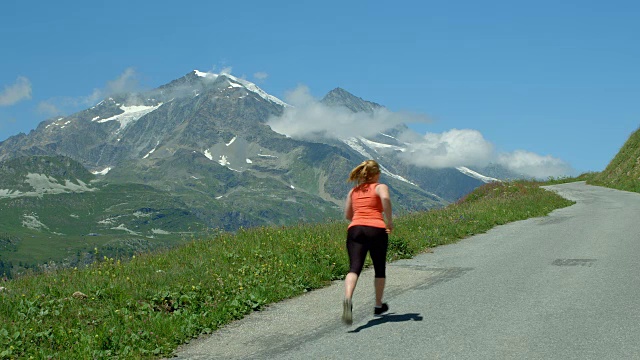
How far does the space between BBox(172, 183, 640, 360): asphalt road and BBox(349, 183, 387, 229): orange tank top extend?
1.35 metres

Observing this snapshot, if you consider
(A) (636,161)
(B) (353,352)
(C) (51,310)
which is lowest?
(B) (353,352)

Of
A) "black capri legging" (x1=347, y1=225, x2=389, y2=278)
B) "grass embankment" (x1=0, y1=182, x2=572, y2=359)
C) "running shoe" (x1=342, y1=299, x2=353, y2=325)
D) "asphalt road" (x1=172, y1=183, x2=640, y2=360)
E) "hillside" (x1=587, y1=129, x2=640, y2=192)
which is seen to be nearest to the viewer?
"asphalt road" (x1=172, y1=183, x2=640, y2=360)

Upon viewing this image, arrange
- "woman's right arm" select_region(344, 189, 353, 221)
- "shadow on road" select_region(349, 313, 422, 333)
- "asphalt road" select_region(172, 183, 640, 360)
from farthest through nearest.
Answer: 1. "woman's right arm" select_region(344, 189, 353, 221)
2. "shadow on road" select_region(349, 313, 422, 333)
3. "asphalt road" select_region(172, 183, 640, 360)

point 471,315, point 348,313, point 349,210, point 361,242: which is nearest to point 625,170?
point 471,315

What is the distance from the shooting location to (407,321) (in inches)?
350

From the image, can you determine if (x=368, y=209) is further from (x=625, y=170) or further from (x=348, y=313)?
(x=625, y=170)

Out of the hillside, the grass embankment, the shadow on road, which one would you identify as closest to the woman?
the shadow on road

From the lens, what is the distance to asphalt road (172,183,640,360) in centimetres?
752

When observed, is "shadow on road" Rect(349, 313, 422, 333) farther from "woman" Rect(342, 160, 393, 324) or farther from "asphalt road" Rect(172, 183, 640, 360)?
"woman" Rect(342, 160, 393, 324)

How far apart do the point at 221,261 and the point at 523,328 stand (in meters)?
6.17

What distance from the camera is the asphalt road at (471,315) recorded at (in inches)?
296

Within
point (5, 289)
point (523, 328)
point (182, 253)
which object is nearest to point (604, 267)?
point (523, 328)

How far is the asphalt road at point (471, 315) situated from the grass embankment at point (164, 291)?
38cm

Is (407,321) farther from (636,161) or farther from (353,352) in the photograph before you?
(636,161)
